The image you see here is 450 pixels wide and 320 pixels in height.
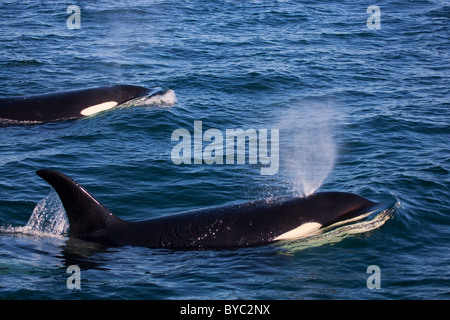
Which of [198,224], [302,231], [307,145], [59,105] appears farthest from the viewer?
[59,105]

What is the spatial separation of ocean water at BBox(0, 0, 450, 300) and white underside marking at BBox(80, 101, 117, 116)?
0.46 m

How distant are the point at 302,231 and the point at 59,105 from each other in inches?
365

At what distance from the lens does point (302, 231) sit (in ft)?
31.3

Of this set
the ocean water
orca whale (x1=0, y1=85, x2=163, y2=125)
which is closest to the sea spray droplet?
the ocean water

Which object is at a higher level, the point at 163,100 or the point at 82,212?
the point at 163,100

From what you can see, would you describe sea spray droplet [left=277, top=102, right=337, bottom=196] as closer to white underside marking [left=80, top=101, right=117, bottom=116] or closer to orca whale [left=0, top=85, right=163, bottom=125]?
white underside marking [left=80, top=101, right=117, bottom=116]

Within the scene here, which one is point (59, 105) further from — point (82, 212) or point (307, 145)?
point (82, 212)

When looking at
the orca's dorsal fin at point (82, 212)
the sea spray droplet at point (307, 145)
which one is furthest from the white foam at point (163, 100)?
the orca's dorsal fin at point (82, 212)

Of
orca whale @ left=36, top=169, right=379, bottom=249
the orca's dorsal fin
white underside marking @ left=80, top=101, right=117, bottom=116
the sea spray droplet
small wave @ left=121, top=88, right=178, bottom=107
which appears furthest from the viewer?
small wave @ left=121, top=88, right=178, bottom=107

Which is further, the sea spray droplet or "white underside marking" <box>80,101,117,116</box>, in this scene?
"white underside marking" <box>80,101,117,116</box>

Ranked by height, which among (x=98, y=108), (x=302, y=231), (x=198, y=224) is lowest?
(x=302, y=231)

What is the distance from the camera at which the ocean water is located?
28.0ft

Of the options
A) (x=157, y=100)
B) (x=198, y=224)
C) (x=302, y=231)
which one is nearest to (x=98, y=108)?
(x=157, y=100)
